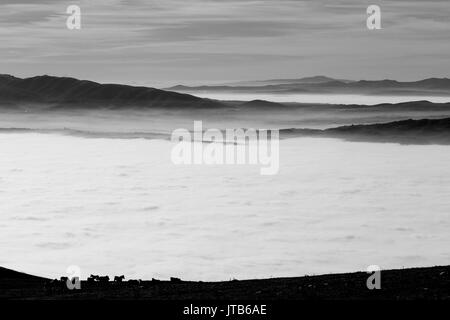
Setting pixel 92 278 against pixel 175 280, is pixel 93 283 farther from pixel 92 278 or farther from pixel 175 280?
pixel 175 280

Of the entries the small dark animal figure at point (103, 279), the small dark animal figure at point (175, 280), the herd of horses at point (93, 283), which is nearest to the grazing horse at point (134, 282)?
the herd of horses at point (93, 283)

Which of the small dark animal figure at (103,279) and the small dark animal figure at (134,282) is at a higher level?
the small dark animal figure at (103,279)

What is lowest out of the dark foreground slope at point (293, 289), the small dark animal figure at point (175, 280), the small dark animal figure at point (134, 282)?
the dark foreground slope at point (293, 289)

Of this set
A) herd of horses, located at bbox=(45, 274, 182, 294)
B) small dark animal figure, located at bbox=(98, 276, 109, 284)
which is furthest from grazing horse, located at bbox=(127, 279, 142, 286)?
small dark animal figure, located at bbox=(98, 276, 109, 284)

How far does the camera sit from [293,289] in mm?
34250

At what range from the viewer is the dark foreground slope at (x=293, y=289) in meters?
31.7

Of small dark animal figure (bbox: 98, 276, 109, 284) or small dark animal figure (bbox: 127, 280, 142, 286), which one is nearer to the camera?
small dark animal figure (bbox: 127, 280, 142, 286)

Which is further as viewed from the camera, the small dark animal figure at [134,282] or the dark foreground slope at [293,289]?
the small dark animal figure at [134,282]

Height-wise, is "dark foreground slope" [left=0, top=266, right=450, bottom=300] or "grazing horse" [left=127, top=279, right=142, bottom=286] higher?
"grazing horse" [left=127, top=279, right=142, bottom=286]

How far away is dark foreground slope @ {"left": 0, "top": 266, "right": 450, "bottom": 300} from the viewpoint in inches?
1246

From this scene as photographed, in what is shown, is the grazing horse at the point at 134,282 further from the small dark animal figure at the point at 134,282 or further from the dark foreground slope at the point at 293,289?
the dark foreground slope at the point at 293,289

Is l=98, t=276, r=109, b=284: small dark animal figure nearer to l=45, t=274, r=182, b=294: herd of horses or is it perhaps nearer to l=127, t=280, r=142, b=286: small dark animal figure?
l=45, t=274, r=182, b=294: herd of horses
